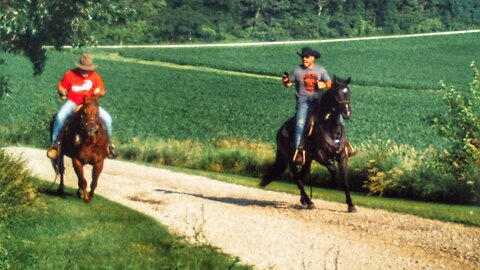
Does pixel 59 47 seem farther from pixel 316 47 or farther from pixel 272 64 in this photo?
pixel 316 47

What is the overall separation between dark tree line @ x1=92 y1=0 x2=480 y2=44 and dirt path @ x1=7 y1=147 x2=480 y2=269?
75.6 metres

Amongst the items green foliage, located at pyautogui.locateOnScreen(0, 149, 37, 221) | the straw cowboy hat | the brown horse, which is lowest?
green foliage, located at pyautogui.locateOnScreen(0, 149, 37, 221)

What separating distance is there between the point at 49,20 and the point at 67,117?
1693cm

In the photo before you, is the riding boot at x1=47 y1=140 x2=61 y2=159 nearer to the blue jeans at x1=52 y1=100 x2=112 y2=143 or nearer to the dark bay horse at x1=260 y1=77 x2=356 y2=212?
the blue jeans at x1=52 y1=100 x2=112 y2=143

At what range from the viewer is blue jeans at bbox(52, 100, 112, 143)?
1799 centimetres

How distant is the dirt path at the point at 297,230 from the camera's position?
46.5 feet

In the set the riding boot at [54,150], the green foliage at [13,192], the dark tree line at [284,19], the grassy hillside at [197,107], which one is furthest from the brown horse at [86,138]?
the dark tree line at [284,19]

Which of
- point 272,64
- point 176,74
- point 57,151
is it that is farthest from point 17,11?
point 272,64

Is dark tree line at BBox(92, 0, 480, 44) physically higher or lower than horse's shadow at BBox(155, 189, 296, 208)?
lower

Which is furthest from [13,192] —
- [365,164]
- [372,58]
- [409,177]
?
[372,58]

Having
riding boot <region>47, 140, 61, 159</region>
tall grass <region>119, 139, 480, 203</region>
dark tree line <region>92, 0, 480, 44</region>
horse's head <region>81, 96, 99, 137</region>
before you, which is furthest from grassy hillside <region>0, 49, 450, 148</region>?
dark tree line <region>92, 0, 480, 44</region>

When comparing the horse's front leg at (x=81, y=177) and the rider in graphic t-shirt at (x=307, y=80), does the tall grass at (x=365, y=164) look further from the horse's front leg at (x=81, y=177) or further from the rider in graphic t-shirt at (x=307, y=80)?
the horse's front leg at (x=81, y=177)

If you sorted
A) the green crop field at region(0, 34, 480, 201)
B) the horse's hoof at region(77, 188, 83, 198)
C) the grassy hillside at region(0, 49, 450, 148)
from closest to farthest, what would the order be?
the horse's hoof at region(77, 188, 83, 198)
the green crop field at region(0, 34, 480, 201)
the grassy hillside at region(0, 49, 450, 148)

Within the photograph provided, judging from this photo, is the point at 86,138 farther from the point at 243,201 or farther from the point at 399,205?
the point at 399,205
